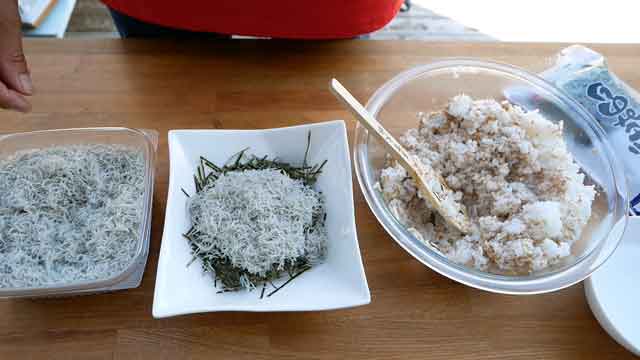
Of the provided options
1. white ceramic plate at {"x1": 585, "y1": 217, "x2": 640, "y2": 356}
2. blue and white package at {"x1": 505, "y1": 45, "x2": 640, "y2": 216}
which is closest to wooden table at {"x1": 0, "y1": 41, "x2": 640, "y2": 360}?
white ceramic plate at {"x1": 585, "y1": 217, "x2": 640, "y2": 356}

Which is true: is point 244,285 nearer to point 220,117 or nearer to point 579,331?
point 220,117

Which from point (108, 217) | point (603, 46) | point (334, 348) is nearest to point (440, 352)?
point (334, 348)

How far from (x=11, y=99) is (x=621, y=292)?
109 cm

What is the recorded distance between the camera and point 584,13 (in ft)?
7.48

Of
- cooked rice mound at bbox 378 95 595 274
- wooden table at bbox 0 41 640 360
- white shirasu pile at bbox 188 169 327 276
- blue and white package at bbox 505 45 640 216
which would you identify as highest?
blue and white package at bbox 505 45 640 216

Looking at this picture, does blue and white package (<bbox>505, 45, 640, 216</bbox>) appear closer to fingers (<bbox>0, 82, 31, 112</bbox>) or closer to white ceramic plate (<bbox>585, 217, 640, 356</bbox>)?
white ceramic plate (<bbox>585, 217, 640, 356</bbox>)

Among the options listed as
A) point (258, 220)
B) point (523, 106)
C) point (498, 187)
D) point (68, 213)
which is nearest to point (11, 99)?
point (68, 213)

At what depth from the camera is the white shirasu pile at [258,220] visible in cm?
75

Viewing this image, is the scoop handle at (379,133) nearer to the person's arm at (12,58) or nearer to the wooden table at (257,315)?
the wooden table at (257,315)

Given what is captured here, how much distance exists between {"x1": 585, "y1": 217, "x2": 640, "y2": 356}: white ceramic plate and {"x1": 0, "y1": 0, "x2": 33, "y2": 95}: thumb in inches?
41.3

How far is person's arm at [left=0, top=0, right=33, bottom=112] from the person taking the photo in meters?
0.88

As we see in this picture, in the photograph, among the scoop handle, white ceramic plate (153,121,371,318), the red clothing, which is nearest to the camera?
white ceramic plate (153,121,371,318)

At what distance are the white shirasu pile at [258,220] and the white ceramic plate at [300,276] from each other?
0.10 feet

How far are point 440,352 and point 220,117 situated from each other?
618mm
